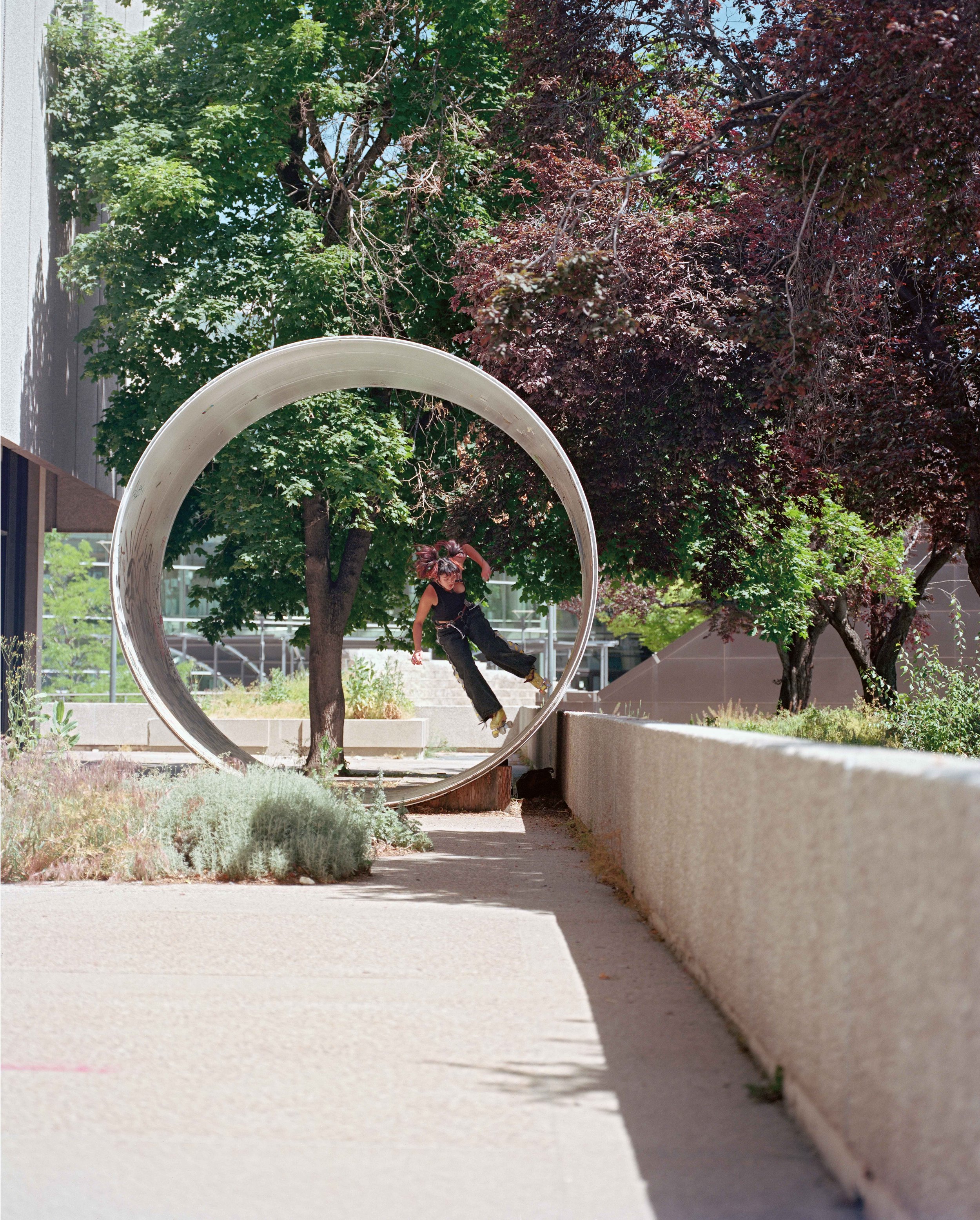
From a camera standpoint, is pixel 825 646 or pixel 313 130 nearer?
pixel 313 130

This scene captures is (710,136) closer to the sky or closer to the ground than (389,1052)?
closer to the sky

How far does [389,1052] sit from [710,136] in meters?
8.71

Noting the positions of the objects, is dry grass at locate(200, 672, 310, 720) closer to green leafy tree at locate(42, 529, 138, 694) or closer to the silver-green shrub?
the silver-green shrub

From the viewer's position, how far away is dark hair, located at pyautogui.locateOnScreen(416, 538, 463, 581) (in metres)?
13.2

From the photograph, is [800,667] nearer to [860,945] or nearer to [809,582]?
[809,582]

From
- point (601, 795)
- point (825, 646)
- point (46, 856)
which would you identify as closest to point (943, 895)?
point (46, 856)

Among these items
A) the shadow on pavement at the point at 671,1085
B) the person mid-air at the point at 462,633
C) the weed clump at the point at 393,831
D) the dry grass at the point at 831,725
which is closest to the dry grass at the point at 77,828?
the weed clump at the point at 393,831

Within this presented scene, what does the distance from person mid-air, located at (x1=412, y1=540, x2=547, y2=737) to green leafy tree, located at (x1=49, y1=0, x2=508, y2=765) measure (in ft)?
3.38

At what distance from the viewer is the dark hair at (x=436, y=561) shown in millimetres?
13250

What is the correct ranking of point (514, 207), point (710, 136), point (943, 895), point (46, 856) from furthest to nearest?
point (514, 207), point (710, 136), point (46, 856), point (943, 895)

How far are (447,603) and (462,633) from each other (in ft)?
1.18

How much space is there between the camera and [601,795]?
936 centimetres

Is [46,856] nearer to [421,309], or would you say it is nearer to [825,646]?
[421,309]

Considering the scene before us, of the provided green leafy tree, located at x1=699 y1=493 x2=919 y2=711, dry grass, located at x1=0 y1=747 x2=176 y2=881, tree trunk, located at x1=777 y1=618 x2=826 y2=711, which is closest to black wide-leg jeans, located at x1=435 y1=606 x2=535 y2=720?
green leafy tree, located at x1=699 y1=493 x2=919 y2=711
